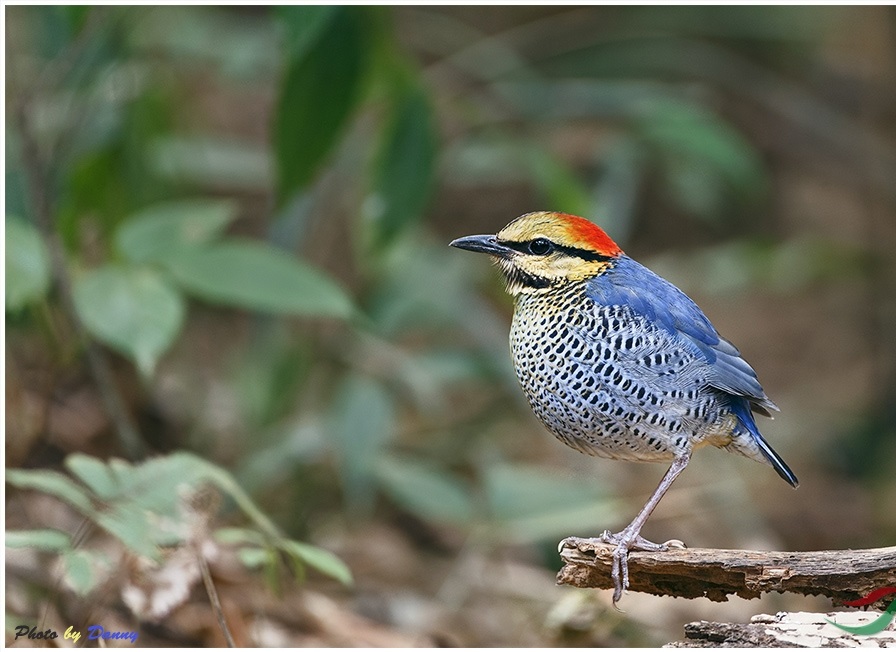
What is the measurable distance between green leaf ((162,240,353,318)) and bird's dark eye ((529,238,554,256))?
5.17ft

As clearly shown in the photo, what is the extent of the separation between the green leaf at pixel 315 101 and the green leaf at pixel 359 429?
140 centimetres

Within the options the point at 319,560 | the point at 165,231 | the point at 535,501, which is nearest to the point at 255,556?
the point at 319,560

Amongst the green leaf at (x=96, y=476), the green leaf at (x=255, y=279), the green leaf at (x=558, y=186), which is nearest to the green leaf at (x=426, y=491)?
the green leaf at (x=255, y=279)

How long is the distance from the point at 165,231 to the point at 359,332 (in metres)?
1.61

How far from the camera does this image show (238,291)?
420 cm

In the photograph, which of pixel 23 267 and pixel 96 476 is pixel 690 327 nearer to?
pixel 96 476

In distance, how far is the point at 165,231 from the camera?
432 cm

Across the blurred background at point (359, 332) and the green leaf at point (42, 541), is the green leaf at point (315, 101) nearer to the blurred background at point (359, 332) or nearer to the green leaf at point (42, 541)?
the blurred background at point (359, 332)

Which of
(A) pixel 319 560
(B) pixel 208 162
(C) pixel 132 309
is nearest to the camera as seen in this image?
(A) pixel 319 560

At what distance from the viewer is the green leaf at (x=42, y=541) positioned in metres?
2.95

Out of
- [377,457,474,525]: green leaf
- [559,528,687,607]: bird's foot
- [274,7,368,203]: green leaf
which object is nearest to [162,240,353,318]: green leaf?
[274,7,368,203]: green leaf

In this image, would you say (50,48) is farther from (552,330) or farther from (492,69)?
(552,330)

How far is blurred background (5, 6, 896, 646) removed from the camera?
12.9ft

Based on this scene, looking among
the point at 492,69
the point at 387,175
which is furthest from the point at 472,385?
the point at 387,175
